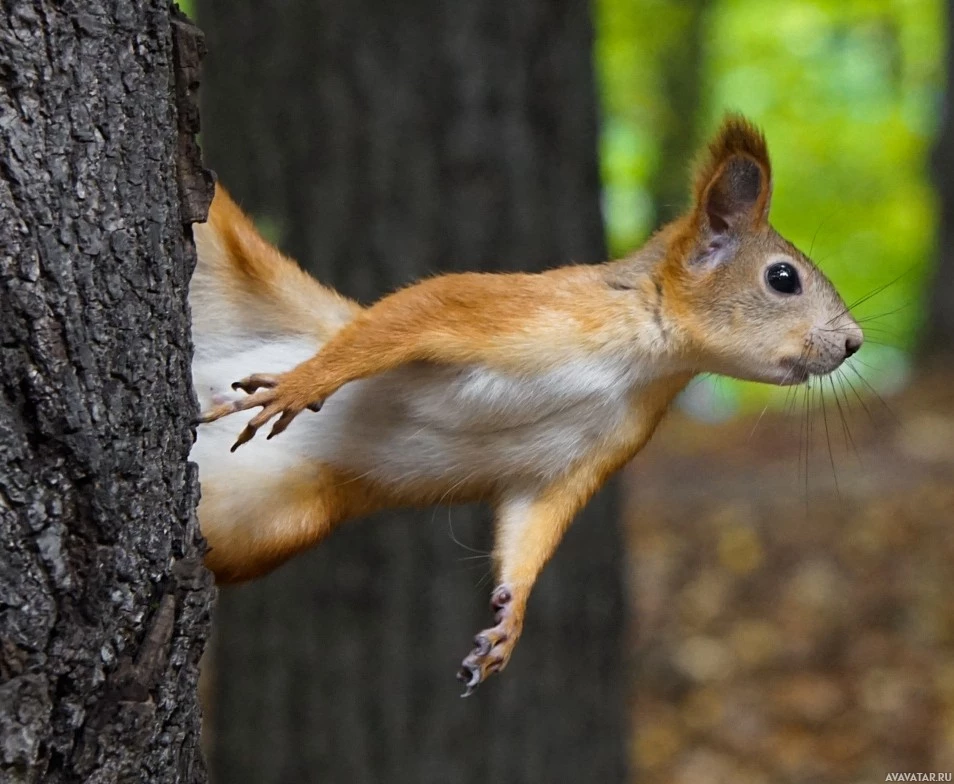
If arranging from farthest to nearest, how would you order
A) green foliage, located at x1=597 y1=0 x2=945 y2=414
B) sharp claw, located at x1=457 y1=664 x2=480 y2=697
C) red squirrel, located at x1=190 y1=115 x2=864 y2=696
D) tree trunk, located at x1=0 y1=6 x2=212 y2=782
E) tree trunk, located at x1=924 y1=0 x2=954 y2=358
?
green foliage, located at x1=597 y1=0 x2=945 y2=414 → tree trunk, located at x1=924 y1=0 x2=954 y2=358 → red squirrel, located at x1=190 y1=115 x2=864 y2=696 → sharp claw, located at x1=457 y1=664 x2=480 y2=697 → tree trunk, located at x1=0 y1=6 x2=212 y2=782

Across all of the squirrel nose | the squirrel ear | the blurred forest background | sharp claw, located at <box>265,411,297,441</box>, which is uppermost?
the squirrel ear

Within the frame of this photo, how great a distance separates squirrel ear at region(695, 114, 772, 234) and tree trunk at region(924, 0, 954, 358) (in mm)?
7374

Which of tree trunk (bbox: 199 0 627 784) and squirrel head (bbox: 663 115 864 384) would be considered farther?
tree trunk (bbox: 199 0 627 784)

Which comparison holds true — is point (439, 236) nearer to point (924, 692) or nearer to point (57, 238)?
point (57, 238)

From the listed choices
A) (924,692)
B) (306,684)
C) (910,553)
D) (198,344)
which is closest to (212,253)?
(198,344)

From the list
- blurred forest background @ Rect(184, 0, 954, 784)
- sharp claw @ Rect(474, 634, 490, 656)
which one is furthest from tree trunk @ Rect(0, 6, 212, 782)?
blurred forest background @ Rect(184, 0, 954, 784)

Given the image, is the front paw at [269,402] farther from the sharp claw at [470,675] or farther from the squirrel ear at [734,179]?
the squirrel ear at [734,179]

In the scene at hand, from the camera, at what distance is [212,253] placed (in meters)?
2.13

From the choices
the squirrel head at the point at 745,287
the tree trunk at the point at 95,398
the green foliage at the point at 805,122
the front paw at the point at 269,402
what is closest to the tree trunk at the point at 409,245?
the squirrel head at the point at 745,287

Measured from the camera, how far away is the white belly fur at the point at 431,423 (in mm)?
2078

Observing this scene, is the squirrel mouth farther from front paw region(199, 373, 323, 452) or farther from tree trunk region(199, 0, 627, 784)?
tree trunk region(199, 0, 627, 784)

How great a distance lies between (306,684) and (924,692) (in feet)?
9.48

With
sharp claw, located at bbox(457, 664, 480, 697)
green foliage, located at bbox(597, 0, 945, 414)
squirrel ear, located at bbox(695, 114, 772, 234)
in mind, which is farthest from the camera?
green foliage, located at bbox(597, 0, 945, 414)

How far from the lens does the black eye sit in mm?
2281
